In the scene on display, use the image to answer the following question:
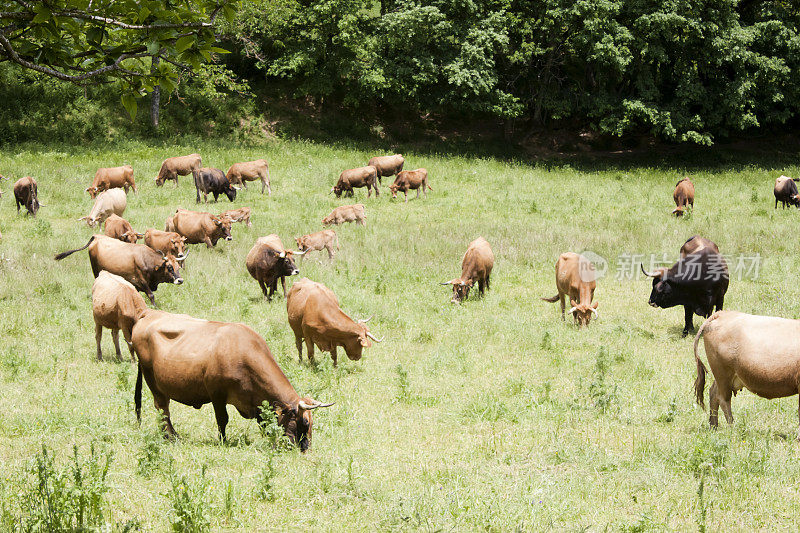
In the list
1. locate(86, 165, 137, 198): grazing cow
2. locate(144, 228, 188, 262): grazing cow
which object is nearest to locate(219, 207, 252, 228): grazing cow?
locate(144, 228, 188, 262): grazing cow

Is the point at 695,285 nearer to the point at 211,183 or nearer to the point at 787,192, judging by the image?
the point at 787,192

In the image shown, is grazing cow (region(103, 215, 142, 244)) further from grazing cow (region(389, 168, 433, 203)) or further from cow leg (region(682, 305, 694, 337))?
cow leg (region(682, 305, 694, 337))

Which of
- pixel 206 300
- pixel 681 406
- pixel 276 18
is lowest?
pixel 206 300

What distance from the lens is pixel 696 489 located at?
6883 mm

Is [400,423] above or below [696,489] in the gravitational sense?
below

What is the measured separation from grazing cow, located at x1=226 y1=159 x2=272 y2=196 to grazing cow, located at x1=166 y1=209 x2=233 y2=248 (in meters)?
7.76

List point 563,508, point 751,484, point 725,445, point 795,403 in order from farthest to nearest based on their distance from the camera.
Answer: point 795,403, point 725,445, point 751,484, point 563,508

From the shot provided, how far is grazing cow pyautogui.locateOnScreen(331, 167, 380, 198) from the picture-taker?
2780 cm

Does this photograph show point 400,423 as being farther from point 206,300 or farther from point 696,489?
point 206,300

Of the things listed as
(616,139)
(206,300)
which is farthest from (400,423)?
(616,139)

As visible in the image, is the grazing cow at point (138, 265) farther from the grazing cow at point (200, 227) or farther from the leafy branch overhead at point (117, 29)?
the leafy branch overhead at point (117, 29)

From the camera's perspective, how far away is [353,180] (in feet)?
91.7

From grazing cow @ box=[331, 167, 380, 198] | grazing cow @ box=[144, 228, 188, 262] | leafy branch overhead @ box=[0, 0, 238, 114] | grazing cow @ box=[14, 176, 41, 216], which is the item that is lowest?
grazing cow @ box=[14, 176, 41, 216]

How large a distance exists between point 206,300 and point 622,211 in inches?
607
